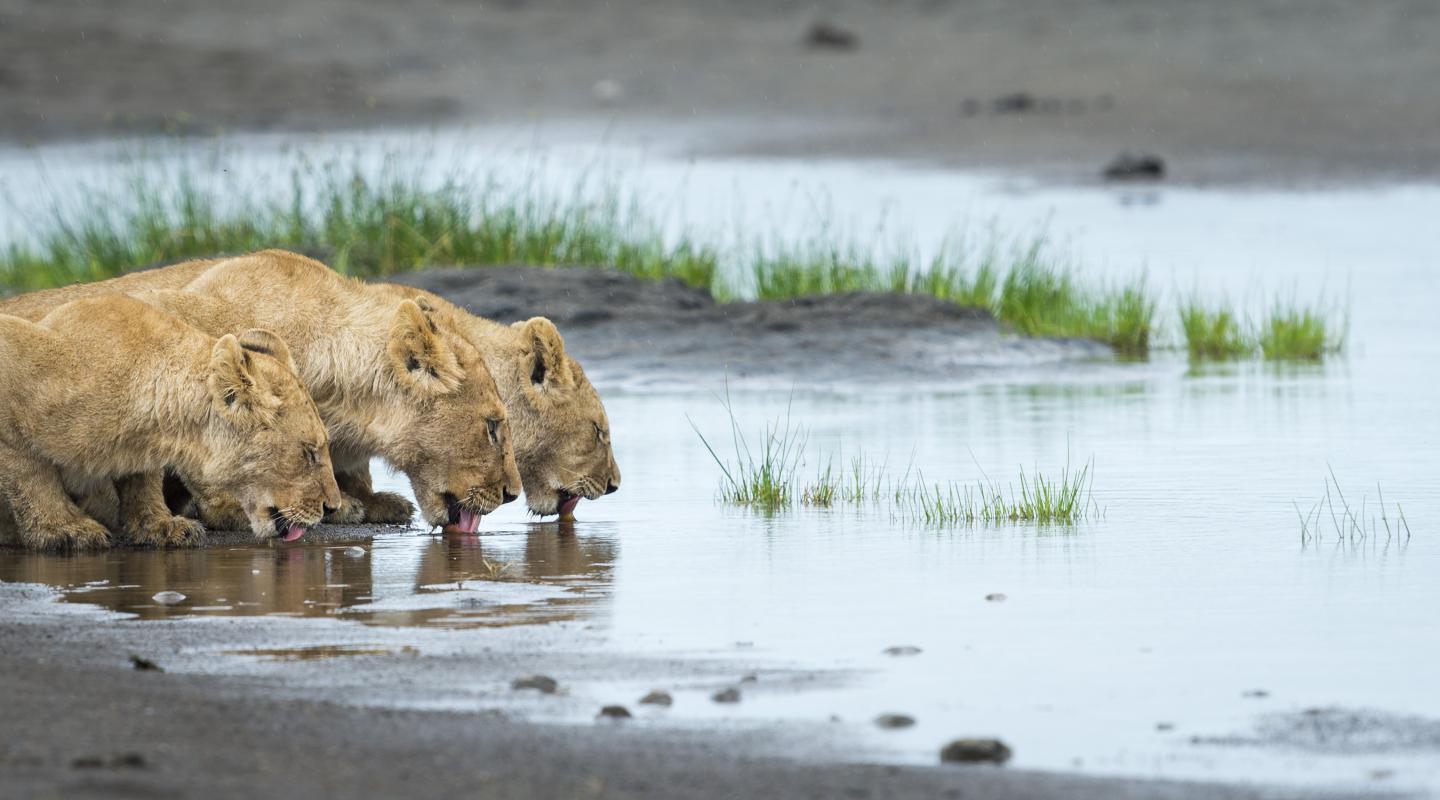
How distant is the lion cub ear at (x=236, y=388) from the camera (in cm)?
896

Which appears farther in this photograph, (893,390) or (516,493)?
(893,390)

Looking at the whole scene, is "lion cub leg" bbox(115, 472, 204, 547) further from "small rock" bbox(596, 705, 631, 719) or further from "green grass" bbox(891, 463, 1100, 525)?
"small rock" bbox(596, 705, 631, 719)

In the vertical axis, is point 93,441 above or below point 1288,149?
below

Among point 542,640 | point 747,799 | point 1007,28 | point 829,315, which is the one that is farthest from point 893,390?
point 1007,28

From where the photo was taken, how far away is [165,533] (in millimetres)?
9266

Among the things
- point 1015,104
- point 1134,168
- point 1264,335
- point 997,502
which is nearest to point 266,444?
point 997,502

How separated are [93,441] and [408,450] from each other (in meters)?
1.31

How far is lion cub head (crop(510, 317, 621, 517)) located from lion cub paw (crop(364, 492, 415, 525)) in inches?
22.3

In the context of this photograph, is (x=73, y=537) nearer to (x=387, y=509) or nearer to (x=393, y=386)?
(x=393, y=386)

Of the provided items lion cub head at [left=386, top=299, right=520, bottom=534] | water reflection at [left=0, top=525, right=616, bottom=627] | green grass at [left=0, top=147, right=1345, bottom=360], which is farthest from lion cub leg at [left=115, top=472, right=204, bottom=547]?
green grass at [left=0, top=147, right=1345, bottom=360]

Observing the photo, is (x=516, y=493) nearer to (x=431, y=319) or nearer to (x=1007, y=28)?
(x=431, y=319)

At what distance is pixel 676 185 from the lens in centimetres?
2795

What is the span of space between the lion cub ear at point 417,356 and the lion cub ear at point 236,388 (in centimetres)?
67

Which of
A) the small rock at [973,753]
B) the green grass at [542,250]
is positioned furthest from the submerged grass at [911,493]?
the green grass at [542,250]
